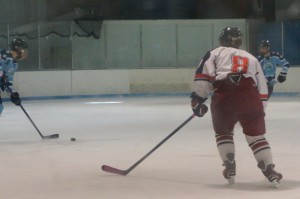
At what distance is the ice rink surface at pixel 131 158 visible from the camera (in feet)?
14.3

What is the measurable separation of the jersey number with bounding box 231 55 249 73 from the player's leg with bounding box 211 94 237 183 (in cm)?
19

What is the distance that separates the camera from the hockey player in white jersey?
14.4 ft

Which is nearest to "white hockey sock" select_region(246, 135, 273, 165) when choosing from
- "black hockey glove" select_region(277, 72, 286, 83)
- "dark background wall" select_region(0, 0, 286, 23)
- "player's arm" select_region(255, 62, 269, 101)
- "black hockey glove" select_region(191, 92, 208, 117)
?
"player's arm" select_region(255, 62, 269, 101)

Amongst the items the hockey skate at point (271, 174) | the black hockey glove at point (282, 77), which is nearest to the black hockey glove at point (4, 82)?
the hockey skate at point (271, 174)

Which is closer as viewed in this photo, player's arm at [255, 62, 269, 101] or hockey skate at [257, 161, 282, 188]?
hockey skate at [257, 161, 282, 188]

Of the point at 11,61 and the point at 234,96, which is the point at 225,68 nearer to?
the point at 234,96

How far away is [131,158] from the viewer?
19.0ft

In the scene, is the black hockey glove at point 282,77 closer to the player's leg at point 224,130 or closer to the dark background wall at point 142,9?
the player's leg at point 224,130

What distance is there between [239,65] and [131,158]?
5.60 ft

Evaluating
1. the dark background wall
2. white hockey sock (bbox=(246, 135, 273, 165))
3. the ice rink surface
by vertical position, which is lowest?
the ice rink surface

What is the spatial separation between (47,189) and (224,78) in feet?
4.22

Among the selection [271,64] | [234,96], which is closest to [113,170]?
[234,96]

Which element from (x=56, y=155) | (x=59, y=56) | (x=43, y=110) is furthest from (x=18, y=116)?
(x=59, y=56)

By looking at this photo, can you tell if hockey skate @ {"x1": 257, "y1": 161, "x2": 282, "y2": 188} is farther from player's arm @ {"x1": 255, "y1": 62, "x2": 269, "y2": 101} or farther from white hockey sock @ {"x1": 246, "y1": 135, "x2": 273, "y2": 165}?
player's arm @ {"x1": 255, "y1": 62, "x2": 269, "y2": 101}
